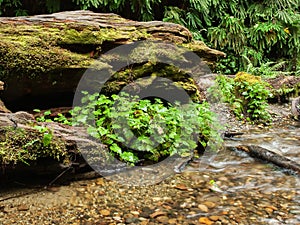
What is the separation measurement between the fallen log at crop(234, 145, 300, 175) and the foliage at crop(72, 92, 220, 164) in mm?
684

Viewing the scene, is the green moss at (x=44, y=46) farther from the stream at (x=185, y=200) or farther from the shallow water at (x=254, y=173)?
the shallow water at (x=254, y=173)

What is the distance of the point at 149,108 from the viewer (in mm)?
4148

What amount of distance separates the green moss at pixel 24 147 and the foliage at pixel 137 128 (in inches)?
19.6

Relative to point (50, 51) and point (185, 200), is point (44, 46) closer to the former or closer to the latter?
point (50, 51)

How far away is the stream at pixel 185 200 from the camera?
2.69m

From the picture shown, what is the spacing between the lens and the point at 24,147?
3008 millimetres

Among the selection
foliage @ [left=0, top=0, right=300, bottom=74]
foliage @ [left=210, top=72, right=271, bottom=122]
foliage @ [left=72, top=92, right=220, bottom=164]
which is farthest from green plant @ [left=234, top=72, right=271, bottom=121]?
foliage @ [left=0, top=0, right=300, bottom=74]

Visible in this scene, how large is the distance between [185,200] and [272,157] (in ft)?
5.42

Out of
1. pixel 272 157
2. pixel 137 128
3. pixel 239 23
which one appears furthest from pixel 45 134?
pixel 239 23

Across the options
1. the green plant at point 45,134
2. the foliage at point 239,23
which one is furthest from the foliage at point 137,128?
the foliage at point 239,23

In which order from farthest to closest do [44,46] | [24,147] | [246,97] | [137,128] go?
1. [246,97]
2. [44,46]
3. [137,128]
4. [24,147]

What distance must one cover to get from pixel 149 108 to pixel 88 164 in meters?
1.17

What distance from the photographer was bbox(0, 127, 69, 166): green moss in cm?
293

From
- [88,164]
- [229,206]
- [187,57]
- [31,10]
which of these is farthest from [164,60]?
[31,10]
